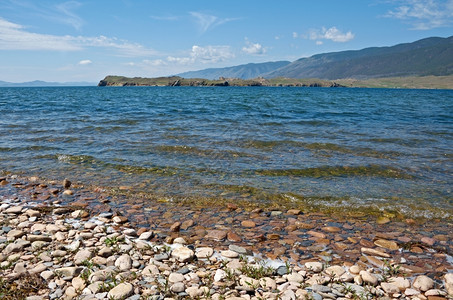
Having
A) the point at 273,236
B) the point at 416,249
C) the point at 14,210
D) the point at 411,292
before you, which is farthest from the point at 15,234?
the point at 416,249

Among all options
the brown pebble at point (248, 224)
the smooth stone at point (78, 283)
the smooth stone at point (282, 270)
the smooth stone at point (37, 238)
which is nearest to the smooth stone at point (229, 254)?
the smooth stone at point (282, 270)

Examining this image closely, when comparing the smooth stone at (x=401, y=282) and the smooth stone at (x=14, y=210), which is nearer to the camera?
the smooth stone at (x=401, y=282)

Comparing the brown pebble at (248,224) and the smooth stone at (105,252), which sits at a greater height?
the smooth stone at (105,252)

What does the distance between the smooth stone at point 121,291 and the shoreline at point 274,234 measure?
0.20 m

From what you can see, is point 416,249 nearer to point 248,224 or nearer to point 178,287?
point 248,224

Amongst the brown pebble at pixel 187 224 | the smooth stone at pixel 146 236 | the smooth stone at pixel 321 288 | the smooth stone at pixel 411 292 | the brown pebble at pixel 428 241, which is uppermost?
the smooth stone at pixel 146 236

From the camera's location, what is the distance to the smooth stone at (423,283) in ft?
16.4

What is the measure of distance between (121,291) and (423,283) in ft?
15.8

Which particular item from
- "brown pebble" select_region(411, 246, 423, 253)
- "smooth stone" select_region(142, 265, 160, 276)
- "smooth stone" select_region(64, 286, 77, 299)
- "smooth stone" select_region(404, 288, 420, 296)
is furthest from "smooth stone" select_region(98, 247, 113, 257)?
"brown pebble" select_region(411, 246, 423, 253)

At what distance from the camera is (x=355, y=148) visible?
1627 cm

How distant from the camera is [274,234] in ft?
22.9

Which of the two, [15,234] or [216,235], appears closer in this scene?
[15,234]

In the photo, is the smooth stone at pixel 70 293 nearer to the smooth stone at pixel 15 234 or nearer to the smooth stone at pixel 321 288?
the smooth stone at pixel 15 234

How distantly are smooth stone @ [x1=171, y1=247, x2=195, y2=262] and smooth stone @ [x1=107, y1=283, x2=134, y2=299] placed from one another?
1.17m
